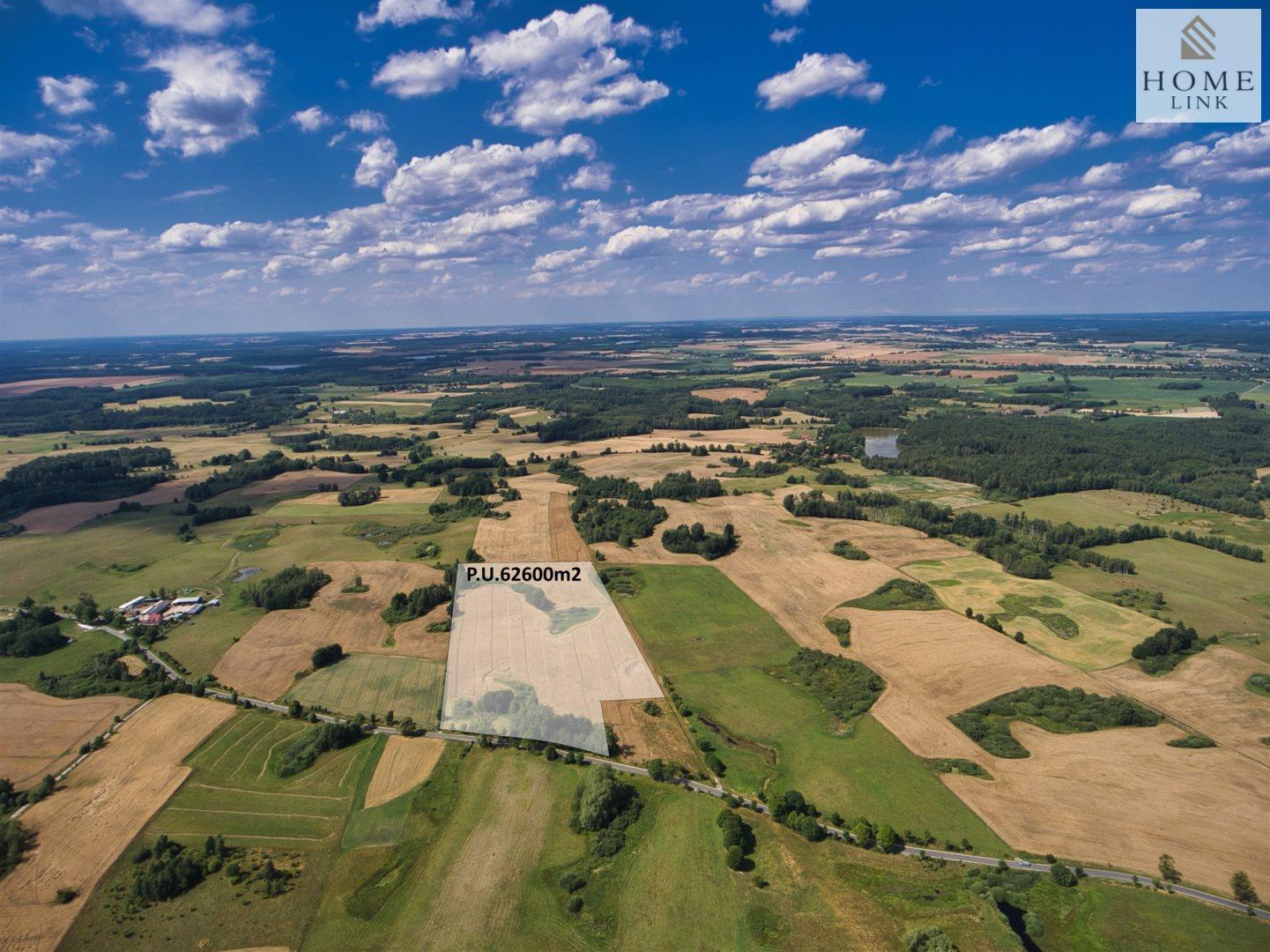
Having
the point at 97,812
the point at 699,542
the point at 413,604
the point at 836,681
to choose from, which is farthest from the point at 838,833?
the point at 699,542

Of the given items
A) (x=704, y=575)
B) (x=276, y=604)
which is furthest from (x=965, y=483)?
(x=276, y=604)

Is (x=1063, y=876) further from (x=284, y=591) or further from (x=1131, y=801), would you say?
(x=284, y=591)

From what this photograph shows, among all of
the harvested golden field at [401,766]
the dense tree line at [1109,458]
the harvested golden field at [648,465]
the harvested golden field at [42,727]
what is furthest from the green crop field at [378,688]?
the dense tree line at [1109,458]

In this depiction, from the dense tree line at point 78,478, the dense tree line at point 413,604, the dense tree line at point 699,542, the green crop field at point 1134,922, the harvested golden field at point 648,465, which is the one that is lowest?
the green crop field at point 1134,922

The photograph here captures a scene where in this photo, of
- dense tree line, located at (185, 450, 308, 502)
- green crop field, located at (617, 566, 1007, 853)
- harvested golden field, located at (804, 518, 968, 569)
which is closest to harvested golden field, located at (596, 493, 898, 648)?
harvested golden field, located at (804, 518, 968, 569)

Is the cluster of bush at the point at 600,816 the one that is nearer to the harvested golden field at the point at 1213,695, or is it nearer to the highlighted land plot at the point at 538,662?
the highlighted land plot at the point at 538,662

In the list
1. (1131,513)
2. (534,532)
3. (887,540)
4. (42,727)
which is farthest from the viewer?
(1131,513)
